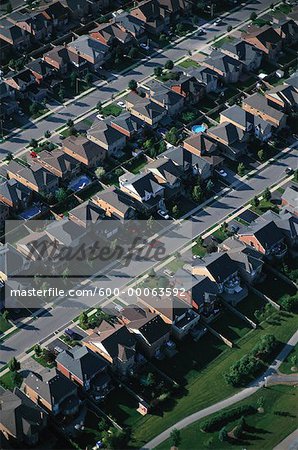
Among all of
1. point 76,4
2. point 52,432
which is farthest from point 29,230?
point 76,4

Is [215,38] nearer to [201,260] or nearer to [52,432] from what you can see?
[201,260]

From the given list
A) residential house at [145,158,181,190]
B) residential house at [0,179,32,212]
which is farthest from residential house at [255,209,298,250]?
residential house at [0,179,32,212]

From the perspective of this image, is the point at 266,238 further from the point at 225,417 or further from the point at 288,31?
the point at 288,31

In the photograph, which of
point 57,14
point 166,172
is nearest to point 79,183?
point 166,172

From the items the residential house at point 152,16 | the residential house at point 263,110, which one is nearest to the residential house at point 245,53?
the residential house at point 263,110

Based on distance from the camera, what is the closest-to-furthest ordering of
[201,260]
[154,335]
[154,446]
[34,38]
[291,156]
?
[154,446], [154,335], [201,260], [291,156], [34,38]

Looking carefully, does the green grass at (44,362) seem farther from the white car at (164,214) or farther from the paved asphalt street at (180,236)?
the white car at (164,214)
